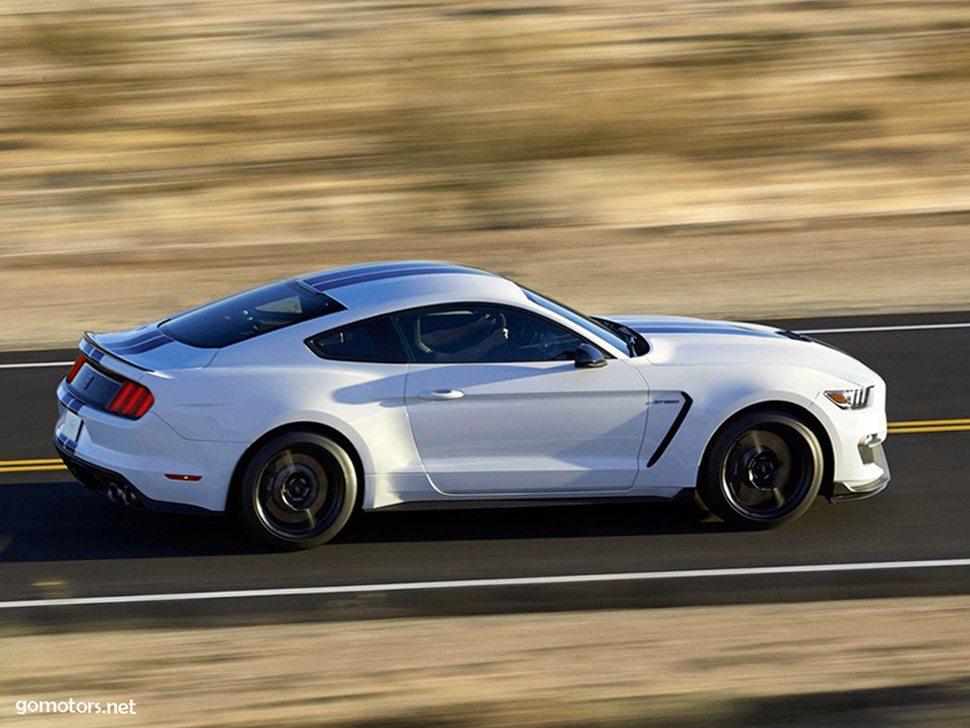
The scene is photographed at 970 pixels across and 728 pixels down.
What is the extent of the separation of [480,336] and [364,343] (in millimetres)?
638

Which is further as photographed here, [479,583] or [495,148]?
[495,148]

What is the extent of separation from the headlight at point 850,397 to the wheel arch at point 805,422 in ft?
0.54

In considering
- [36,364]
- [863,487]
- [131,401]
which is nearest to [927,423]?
[863,487]

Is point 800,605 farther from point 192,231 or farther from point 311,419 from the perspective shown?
point 192,231

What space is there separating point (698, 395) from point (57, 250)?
11.8 metres

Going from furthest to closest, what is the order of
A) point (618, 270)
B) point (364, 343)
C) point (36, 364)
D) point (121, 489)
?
1. point (618, 270)
2. point (36, 364)
3. point (364, 343)
4. point (121, 489)

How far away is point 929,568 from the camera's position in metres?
8.34

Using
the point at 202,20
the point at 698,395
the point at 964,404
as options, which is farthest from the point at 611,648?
the point at 202,20

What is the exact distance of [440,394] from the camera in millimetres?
8422

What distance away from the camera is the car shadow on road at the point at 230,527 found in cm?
874

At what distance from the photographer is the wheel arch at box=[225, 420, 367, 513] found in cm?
824

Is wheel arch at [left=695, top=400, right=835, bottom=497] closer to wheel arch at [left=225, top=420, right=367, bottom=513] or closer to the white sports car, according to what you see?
the white sports car

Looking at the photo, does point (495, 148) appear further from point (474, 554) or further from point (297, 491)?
point (297, 491)

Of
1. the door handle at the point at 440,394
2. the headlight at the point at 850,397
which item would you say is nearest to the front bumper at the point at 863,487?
the headlight at the point at 850,397
